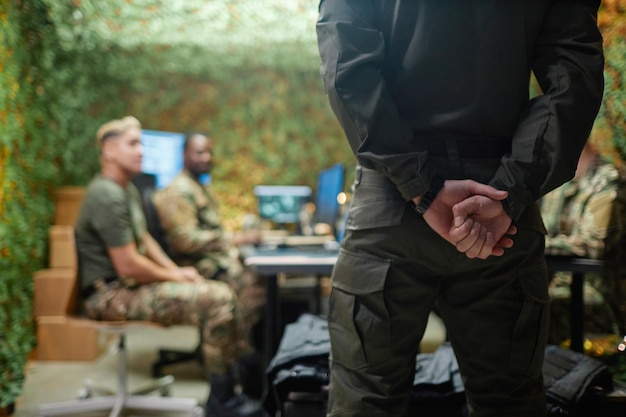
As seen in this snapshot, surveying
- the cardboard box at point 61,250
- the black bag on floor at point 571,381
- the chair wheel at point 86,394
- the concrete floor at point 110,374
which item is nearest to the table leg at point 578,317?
the black bag on floor at point 571,381

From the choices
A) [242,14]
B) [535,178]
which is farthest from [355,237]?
[242,14]

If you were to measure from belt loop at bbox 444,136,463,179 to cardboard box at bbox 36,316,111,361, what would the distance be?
3.10 meters

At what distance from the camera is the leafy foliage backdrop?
8.82ft

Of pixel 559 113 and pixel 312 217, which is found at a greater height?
pixel 559 113

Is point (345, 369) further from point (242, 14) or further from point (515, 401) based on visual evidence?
point (242, 14)

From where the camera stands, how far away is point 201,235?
11.5ft

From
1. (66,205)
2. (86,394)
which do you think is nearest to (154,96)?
(66,205)

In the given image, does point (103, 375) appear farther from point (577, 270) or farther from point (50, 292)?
point (577, 270)

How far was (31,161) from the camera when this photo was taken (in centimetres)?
315

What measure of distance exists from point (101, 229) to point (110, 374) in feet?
4.15

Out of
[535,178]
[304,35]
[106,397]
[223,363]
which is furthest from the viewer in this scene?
[304,35]

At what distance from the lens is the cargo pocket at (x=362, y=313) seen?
110cm

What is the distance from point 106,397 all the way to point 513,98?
229 cm

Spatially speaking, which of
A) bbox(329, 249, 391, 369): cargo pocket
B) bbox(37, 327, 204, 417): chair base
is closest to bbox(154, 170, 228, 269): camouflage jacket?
bbox(37, 327, 204, 417): chair base
